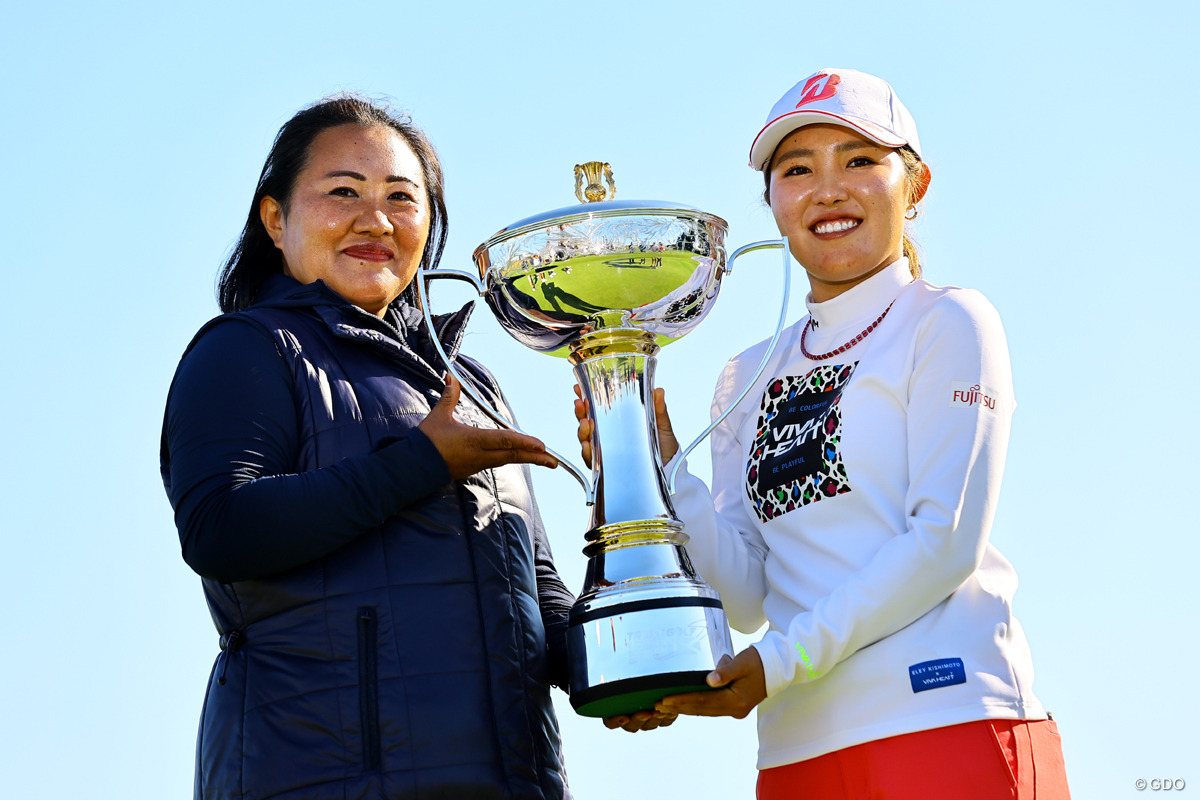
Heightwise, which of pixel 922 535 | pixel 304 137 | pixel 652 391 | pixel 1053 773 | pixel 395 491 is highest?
pixel 304 137

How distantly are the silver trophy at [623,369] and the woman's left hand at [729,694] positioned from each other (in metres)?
0.03

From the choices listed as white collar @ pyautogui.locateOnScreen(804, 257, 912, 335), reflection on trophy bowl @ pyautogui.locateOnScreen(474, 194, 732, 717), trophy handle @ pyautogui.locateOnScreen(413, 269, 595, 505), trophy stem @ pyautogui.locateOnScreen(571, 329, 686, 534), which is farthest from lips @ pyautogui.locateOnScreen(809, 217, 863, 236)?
trophy handle @ pyautogui.locateOnScreen(413, 269, 595, 505)

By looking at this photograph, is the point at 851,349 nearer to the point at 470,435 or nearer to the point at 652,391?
A: the point at 652,391

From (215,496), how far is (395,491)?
331mm

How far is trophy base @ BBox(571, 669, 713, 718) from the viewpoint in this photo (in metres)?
2.38

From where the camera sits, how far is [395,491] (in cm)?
243

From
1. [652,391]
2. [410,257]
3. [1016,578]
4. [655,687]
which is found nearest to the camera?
[655,687]

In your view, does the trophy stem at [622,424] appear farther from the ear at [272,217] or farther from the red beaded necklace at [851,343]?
the ear at [272,217]

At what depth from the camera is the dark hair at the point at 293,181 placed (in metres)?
3.05

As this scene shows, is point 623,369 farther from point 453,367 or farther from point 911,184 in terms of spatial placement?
point 911,184

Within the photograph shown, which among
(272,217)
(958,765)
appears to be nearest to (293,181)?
(272,217)

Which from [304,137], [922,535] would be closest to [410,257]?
[304,137]

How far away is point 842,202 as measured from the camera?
2826mm

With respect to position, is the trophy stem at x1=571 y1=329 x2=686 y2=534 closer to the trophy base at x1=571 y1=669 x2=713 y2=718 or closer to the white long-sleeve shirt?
the white long-sleeve shirt
